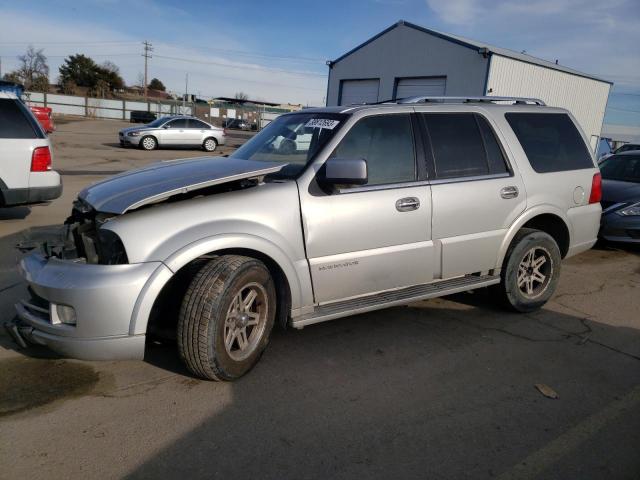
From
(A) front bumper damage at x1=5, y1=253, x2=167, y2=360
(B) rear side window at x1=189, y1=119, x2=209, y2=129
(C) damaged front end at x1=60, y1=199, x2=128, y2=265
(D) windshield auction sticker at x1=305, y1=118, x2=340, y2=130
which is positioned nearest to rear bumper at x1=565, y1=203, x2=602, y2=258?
(D) windshield auction sticker at x1=305, y1=118, x2=340, y2=130

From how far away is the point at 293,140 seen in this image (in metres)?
4.17

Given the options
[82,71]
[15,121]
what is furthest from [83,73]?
[15,121]

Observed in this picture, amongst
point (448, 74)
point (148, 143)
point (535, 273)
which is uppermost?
point (448, 74)

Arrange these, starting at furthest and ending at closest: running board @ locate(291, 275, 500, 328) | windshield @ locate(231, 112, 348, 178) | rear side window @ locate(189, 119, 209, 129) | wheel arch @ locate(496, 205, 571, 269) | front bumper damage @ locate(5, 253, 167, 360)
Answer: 1. rear side window @ locate(189, 119, 209, 129)
2. wheel arch @ locate(496, 205, 571, 269)
3. windshield @ locate(231, 112, 348, 178)
4. running board @ locate(291, 275, 500, 328)
5. front bumper damage @ locate(5, 253, 167, 360)

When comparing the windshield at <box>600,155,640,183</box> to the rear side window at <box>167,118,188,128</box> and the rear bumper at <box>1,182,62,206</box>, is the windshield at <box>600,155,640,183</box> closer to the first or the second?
the rear bumper at <box>1,182,62,206</box>

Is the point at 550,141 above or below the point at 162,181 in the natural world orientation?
above

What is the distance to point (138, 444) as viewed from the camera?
271 centimetres

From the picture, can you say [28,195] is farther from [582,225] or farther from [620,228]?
[620,228]

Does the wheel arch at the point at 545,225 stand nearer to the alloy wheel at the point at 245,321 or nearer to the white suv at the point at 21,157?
the alloy wheel at the point at 245,321

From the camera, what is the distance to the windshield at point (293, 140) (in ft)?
12.5

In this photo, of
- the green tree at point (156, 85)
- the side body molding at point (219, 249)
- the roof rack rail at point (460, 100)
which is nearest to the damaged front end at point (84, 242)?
the side body molding at point (219, 249)

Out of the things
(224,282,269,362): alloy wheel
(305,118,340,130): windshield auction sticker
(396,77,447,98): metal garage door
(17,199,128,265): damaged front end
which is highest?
(396,77,447,98): metal garage door

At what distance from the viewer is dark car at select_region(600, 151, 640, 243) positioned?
707 cm

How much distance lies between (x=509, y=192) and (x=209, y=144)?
20.7m
